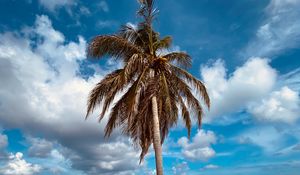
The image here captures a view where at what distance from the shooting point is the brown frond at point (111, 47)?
2003 centimetres

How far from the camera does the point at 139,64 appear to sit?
65.0 ft

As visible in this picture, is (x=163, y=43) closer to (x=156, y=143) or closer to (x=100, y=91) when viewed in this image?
(x=100, y=91)

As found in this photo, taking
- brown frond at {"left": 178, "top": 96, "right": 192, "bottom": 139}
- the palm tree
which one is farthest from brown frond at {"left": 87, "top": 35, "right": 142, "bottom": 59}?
brown frond at {"left": 178, "top": 96, "right": 192, "bottom": 139}

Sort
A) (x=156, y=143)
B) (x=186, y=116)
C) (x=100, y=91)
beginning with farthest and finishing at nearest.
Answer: (x=186, y=116)
(x=100, y=91)
(x=156, y=143)

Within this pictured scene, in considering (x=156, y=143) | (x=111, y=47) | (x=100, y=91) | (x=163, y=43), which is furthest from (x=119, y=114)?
(x=163, y=43)

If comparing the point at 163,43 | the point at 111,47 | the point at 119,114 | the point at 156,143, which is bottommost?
the point at 156,143

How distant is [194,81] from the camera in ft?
69.6

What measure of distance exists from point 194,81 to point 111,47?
543 cm

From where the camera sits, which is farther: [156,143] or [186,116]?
[186,116]

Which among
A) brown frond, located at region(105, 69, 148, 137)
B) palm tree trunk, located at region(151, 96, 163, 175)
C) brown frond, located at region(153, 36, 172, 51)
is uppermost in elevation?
brown frond, located at region(153, 36, 172, 51)

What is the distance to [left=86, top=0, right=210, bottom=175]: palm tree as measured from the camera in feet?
63.4

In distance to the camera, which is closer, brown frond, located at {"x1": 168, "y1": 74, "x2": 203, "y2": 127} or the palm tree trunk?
the palm tree trunk

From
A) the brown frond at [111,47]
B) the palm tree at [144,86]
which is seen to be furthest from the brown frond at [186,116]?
the brown frond at [111,47]

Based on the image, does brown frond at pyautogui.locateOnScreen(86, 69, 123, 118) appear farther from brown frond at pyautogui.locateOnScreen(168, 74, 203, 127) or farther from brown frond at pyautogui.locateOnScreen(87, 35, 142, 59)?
brown frond at pyautogui.locateOnScreen(168, 74, 203, 127)
